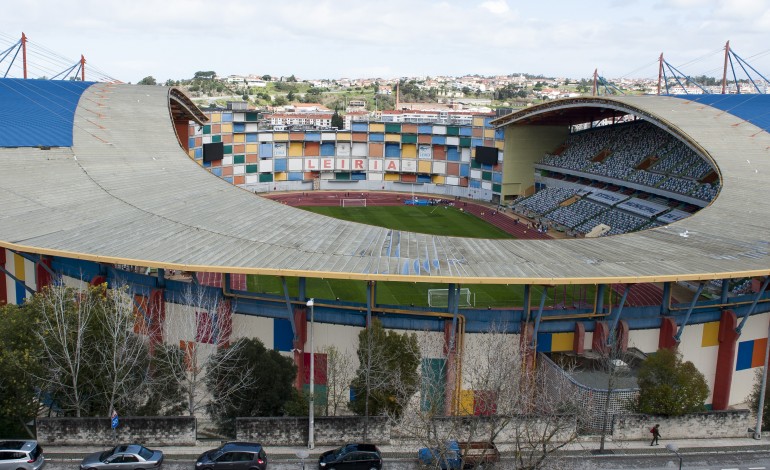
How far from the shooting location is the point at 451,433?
22.2 metres

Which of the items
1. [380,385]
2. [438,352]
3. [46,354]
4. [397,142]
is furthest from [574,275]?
[397,142]

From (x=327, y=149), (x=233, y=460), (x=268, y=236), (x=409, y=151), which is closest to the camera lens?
(x=233, y=460)

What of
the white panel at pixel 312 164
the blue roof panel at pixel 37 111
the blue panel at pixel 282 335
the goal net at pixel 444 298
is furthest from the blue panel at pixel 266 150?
the blue panel at pixel 282 335

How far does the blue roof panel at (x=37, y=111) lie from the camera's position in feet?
134

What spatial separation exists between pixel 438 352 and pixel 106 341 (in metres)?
11.8

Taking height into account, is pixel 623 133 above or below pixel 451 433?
above

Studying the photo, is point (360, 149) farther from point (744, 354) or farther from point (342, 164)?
point (744, 354)

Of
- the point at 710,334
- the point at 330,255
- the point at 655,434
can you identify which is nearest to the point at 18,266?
the point at 330,255

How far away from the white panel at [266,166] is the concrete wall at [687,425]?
67.0 metres

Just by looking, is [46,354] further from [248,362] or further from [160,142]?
[160,142]

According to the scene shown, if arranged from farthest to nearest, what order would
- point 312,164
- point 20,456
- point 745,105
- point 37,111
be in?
1. point 312,164
2. point 745,105
3. point 37,111
4. point 20,456

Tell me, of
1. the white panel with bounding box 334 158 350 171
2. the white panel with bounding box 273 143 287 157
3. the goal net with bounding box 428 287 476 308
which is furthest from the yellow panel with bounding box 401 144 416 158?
the goal net with bounding box 428 287 476 308

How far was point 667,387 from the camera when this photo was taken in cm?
2423

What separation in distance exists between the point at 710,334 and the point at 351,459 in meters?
16.7
